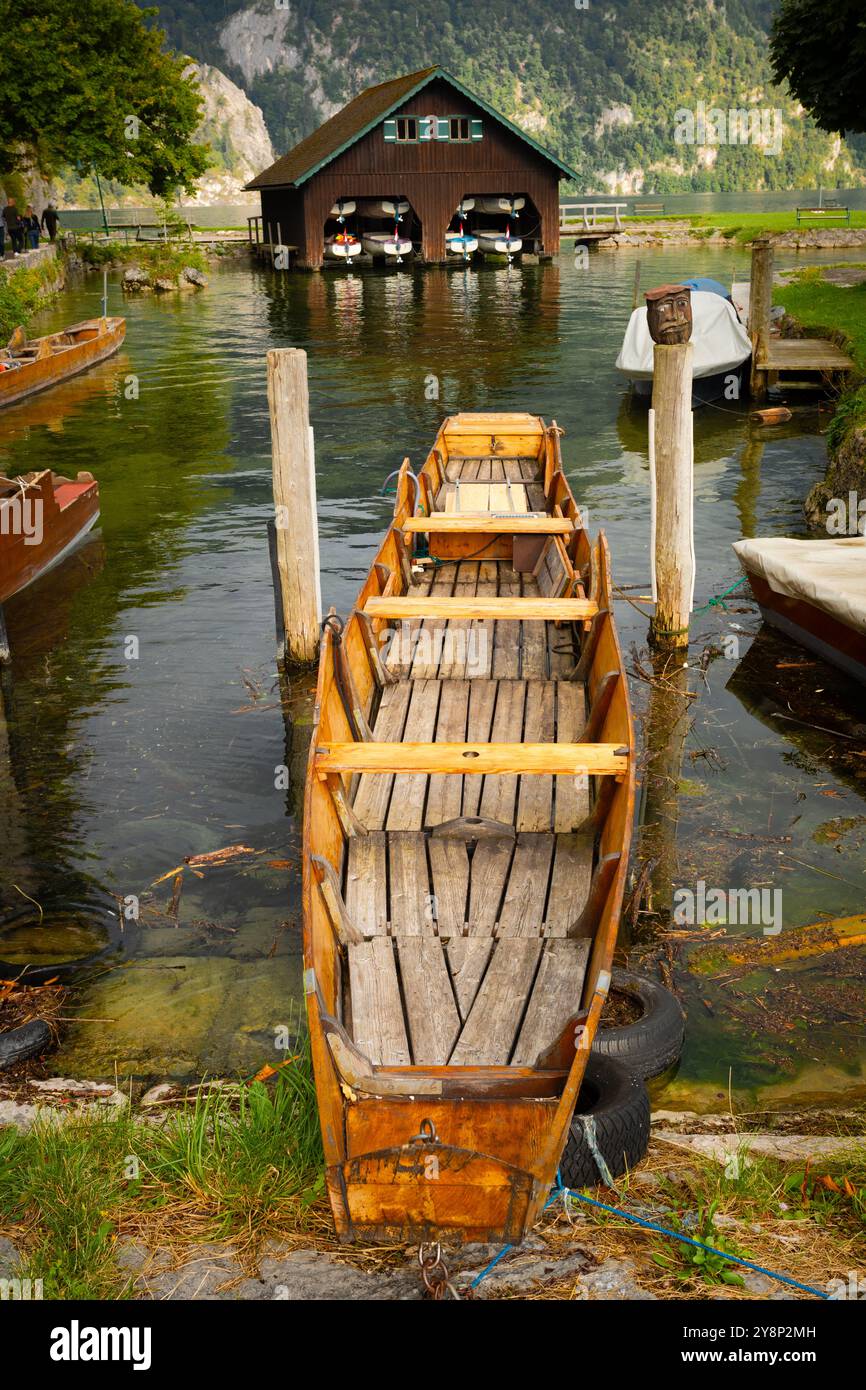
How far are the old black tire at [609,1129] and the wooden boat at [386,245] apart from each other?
Answer: 182 ft

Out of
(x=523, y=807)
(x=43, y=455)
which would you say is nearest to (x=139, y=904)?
(x=523, y=807)

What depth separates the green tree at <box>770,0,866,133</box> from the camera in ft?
93.2

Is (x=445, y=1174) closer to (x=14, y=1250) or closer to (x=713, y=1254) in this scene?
(x=713, y=1254)

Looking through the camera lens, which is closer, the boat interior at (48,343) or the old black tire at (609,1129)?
the old black tire at (609,1129)

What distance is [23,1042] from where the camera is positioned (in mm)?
6656

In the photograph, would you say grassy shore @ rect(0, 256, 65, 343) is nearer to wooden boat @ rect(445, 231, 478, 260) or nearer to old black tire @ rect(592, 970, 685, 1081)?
wooden boat @ rect(445, 231, 478, 260)

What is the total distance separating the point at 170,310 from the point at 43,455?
83.6 ft

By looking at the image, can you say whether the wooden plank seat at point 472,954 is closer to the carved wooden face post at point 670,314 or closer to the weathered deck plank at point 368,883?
the weathered deck plank at point 368,883

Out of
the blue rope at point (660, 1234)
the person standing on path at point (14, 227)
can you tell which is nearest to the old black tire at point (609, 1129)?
the blue rope at point (660, 1234)

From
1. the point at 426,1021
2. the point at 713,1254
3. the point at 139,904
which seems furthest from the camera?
the point at 139,904

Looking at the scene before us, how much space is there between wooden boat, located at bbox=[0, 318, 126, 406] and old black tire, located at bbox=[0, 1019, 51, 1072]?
887 inches

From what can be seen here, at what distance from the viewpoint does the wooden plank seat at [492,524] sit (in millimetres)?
12008

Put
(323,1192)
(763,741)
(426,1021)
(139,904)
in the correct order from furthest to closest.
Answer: (763,741) < (139,904) < (426,1021) < (323,1192)

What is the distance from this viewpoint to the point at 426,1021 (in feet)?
18.9
